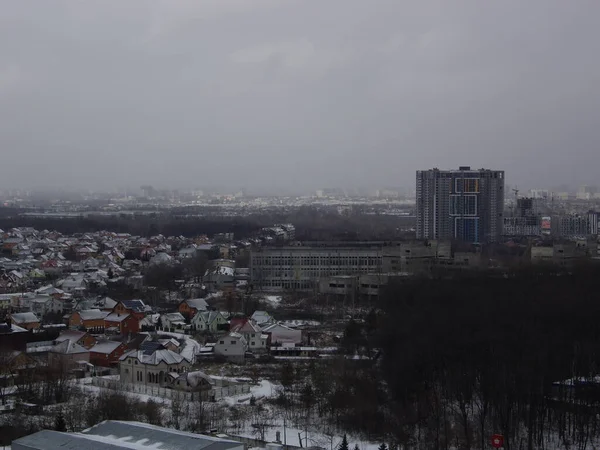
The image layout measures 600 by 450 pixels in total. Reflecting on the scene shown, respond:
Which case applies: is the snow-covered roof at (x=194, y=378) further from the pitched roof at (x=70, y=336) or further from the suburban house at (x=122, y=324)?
the suburban house at (x=122, y=324)

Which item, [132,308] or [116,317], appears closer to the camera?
[116,317]

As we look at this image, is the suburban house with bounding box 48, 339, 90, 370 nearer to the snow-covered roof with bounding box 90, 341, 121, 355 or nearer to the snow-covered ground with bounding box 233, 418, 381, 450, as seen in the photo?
the snow-covered roof with bounding box 90, 341, 121, 355

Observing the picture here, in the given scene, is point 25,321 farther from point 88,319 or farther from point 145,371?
point 145,371

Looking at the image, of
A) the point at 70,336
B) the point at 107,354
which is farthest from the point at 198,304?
the point at 107,354

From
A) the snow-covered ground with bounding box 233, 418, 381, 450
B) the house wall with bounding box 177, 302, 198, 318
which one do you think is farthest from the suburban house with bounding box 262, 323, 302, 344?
the snow-covered ground with bounding box 233, 418, 381, 450

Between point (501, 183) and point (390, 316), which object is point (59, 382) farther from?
point (501, 183)
